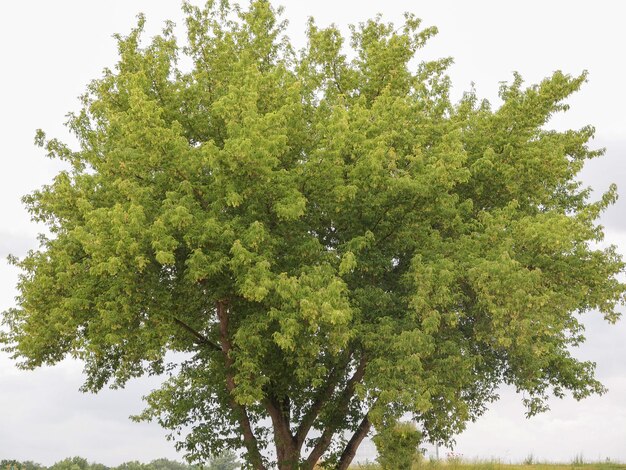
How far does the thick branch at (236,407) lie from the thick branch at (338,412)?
1.85m

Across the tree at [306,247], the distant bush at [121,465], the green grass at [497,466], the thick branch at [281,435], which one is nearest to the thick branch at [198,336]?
the tree at [306,247]

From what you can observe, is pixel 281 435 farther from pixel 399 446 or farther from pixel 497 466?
pixel 497 466

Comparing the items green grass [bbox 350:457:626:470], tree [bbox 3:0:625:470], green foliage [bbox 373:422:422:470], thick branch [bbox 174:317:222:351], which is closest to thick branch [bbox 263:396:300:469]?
tree [bbox 3:0:625:470]

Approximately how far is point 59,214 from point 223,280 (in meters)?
7.21

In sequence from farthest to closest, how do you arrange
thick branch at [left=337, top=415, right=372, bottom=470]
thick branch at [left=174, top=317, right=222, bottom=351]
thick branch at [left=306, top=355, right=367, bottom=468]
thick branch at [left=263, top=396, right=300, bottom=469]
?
thick branch at [left=337, top=415, right=372, bottom=470], thick branch at [left=263, top=396, right=300, bottom=469], thick branch at [left=306, top=355, right=367, bottom=468], thick branch at [left=174, top=317, right=222, bottom=351]

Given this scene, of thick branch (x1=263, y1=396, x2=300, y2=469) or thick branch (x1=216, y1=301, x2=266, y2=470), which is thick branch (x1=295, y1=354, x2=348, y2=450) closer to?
thick branch (x1=263, y1=396, x2=300, y2=469)

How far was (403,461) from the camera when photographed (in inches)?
909

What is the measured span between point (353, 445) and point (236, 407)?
490 centimetres

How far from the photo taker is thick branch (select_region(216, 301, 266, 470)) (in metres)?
22.9

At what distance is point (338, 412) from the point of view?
2398cm

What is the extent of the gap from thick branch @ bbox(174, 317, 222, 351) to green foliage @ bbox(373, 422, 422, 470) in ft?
22.1

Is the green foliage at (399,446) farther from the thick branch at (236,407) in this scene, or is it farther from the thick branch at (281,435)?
the thick branch at (236,407)

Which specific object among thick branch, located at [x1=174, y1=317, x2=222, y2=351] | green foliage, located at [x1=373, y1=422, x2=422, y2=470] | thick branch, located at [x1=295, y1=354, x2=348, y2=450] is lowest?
green foliage, located at [x1=373, y1=422, x2=422, y2=470]

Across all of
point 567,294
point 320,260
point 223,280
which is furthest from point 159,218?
point 567,294
